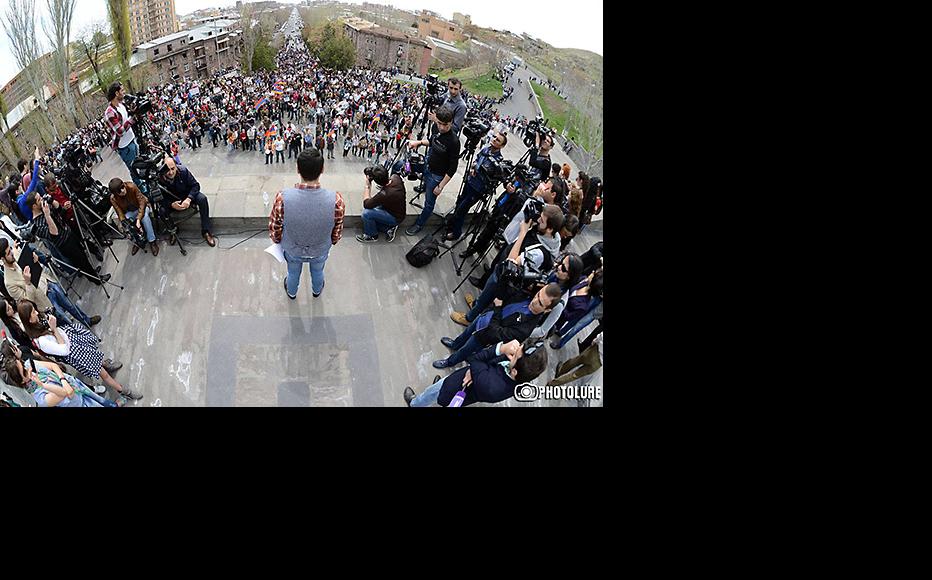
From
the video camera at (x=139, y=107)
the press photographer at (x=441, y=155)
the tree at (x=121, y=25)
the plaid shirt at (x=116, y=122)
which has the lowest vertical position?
the press photographer at (x=441, y=155)

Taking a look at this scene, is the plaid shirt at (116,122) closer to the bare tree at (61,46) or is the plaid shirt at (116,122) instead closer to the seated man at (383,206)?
the seated man at (383,206)

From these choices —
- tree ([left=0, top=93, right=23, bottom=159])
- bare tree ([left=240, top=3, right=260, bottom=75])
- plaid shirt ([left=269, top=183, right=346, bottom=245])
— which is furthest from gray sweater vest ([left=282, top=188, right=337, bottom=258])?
bare tree ([left=240, top=3, right=260, bottom=75])

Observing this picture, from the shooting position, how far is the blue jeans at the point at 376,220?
566 centimetres

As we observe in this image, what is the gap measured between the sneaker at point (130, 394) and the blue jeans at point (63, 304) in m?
0.98

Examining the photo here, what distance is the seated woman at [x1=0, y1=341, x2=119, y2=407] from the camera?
275 centimetres

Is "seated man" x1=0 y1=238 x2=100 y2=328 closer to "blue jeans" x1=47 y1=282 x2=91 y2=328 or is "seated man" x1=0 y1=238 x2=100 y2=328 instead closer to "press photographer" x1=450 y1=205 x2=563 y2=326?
"blue jeans" x1=47 y1=282 x2=91 y2=328

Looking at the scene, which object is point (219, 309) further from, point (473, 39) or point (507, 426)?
point (473, 39)

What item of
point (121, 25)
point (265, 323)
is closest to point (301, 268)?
point (265, 323)

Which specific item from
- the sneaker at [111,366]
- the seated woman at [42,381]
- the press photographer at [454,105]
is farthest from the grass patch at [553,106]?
the seated woman at [42,381]

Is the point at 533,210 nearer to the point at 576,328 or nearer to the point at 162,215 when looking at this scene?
the point at 576,328

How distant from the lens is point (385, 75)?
3244cm

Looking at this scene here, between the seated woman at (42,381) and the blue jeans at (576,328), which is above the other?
the seated woman at (42,381)

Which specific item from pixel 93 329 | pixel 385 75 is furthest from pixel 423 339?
pixel 385 75

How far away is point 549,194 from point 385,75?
106 ft
